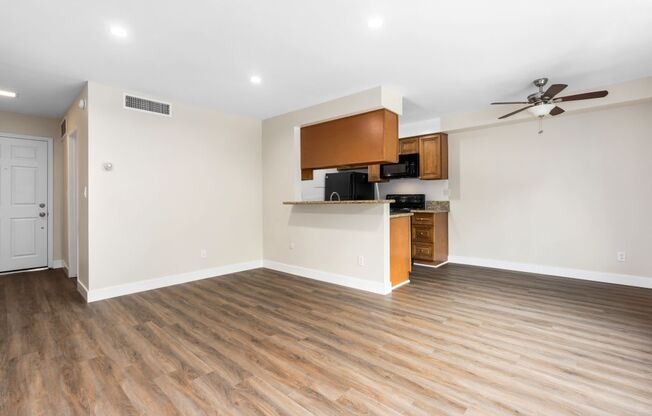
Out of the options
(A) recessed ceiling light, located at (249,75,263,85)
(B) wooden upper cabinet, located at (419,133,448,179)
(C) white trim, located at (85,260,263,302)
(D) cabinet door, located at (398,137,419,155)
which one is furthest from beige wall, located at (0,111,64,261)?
(B) wooden upper cabinet, located at (419,133,448,179)

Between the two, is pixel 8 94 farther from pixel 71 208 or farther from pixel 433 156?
pixel 433 156

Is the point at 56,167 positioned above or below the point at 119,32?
below

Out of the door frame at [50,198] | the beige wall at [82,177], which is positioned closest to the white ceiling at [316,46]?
the beige wall at [82,177]

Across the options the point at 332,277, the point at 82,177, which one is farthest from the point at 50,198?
the point at 332,277

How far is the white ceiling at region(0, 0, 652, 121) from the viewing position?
2.36 m

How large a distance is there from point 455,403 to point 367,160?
2915 millimetres

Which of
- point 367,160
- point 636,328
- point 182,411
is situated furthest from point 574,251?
point 182,411

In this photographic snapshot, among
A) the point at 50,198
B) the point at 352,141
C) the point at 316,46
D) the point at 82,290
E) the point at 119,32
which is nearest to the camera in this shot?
the point at 119,32

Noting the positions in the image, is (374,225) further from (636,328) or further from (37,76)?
(37,76)

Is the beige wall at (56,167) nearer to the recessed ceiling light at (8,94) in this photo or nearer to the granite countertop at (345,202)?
the recessed ceiling light at (8,94)

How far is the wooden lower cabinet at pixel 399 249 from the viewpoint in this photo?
4133 millimetres

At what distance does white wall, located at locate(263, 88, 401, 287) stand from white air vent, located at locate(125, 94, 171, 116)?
1.65m

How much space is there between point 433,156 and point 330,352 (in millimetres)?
4317

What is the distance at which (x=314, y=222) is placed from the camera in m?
4.76
